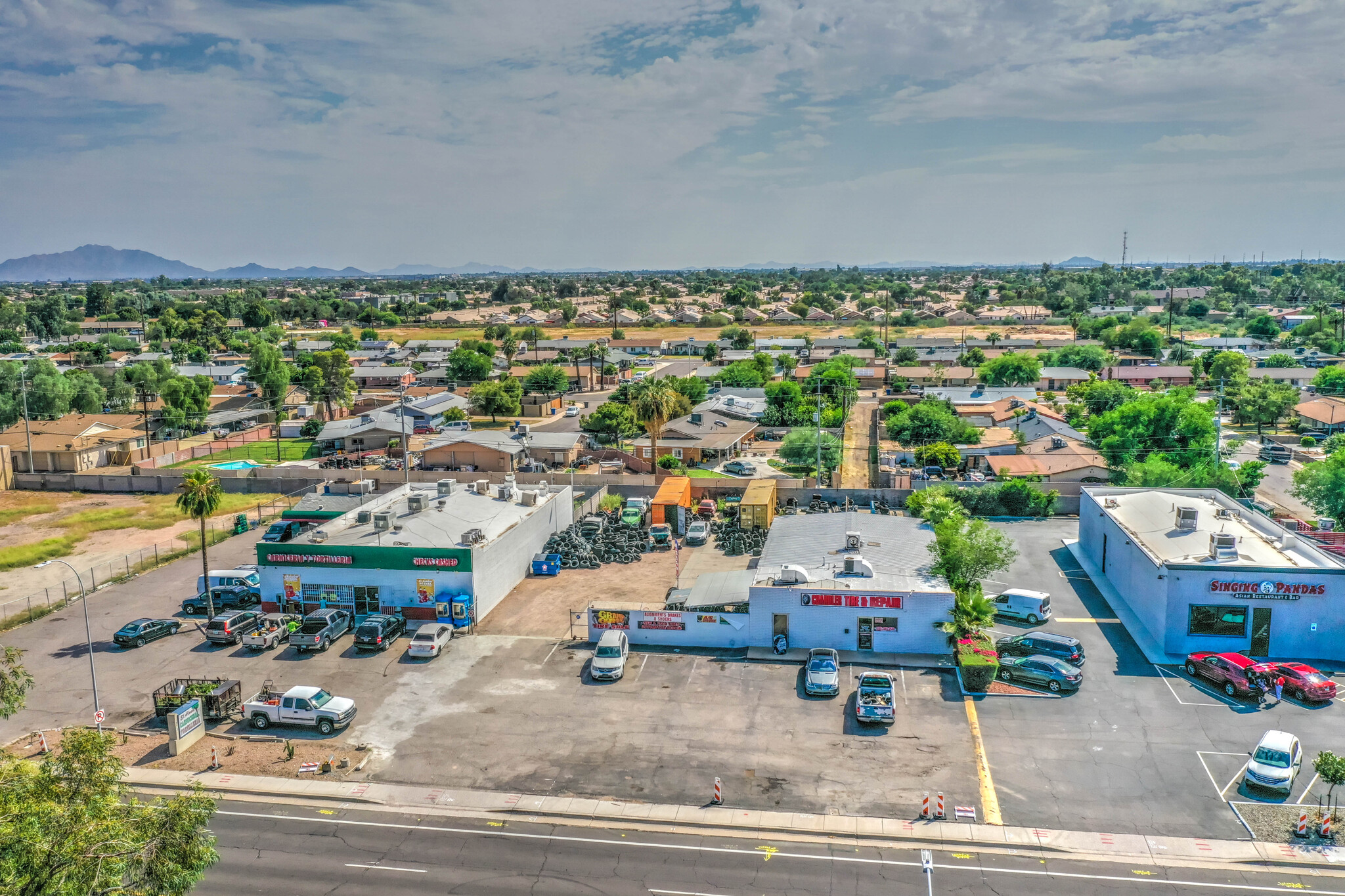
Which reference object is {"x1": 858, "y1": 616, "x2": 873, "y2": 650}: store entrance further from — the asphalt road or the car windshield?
the car windshield

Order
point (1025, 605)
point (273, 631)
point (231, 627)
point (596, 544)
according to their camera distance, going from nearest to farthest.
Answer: point (273, 631) → point (231, 627) → point (1025, 605) → point (596, 544)

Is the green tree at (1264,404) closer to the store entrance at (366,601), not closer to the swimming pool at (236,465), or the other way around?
the store entrance at (366,601)

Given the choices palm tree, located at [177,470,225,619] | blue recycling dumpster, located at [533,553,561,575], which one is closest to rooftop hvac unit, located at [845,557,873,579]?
blue recycling dumpster, located at [533,553,561,575]

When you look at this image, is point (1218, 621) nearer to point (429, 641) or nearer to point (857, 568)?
point (857, 568)

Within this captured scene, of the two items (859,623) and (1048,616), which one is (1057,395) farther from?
(859,623)

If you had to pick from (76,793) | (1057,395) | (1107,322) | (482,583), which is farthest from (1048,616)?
(1107,322)

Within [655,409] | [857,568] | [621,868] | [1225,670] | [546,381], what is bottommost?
[621,868]

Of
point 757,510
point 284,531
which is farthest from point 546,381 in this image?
point 284,531
